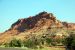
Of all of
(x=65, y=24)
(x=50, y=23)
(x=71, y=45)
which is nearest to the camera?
(x=71, y=45)

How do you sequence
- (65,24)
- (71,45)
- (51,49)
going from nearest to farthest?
(71,45)
(51,49)
(65,24)

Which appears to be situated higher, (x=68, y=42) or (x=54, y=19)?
(x=54, y=19)

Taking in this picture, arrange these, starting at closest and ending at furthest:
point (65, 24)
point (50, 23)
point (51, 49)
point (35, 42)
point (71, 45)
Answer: point (71, 45) < point (51, 49) < point (35, 42) < point (50, 23) < point (65, 24)

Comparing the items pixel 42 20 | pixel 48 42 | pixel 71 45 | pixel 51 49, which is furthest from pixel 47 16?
pixel 71 45

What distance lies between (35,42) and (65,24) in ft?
303

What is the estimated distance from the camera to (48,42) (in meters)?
115

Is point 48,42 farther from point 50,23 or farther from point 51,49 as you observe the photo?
point 50,23

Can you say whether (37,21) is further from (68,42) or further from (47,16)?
(68,42)

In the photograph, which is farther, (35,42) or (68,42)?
(35,42)

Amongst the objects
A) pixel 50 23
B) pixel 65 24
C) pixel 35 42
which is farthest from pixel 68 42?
pixel 65 24

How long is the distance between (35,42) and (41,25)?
77.0m

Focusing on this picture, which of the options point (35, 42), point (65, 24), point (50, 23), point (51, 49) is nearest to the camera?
point (51, 49)

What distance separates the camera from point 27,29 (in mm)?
196125

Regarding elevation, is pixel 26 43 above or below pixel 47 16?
below
